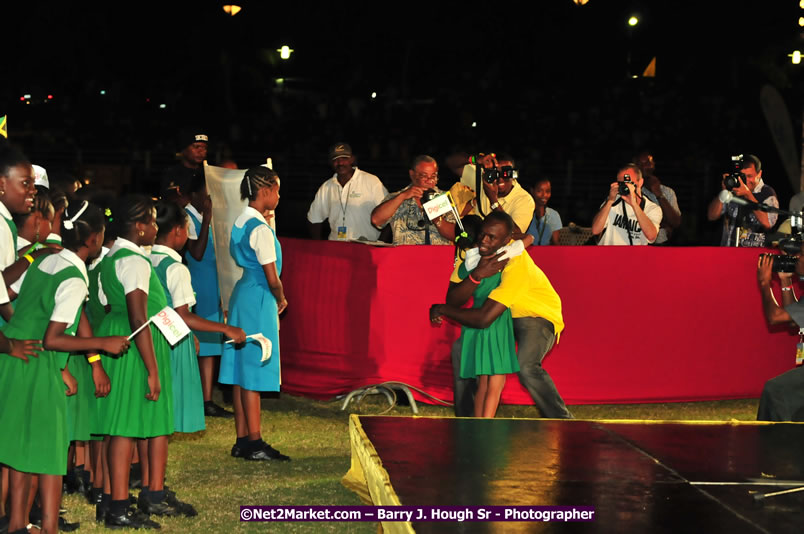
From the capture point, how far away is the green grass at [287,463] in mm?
5500

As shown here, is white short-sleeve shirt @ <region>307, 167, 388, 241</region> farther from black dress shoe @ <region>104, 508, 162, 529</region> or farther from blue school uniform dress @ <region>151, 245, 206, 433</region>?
black dress shoe @ <region>104, 508, 162, 529</region>

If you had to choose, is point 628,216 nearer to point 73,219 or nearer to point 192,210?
point 192,210

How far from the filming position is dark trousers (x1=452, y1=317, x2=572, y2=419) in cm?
695

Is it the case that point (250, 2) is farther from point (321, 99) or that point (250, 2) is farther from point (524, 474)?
point (524, 474)

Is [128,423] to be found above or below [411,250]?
below

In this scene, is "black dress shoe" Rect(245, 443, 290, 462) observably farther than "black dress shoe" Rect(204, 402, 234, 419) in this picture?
No

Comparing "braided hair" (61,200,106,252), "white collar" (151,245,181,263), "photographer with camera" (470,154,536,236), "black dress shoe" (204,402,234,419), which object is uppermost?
"photographer with camera" (470,154,536,236)

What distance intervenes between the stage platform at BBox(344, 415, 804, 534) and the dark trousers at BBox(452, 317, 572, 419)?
1.21 m

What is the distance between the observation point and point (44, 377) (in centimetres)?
473

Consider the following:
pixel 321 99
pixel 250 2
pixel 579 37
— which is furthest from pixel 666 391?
pixel 250 2

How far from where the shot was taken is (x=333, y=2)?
27.0m

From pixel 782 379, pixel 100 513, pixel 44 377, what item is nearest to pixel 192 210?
pixel 100 513

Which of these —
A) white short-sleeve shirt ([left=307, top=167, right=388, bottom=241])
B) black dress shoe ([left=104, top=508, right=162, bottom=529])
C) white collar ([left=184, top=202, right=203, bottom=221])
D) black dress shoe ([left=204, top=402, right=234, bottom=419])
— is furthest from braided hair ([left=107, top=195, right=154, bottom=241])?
white short-sleeve shirt ([left=307, top=167, right=388, bottom=241])

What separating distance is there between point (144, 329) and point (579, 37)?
22721mm
